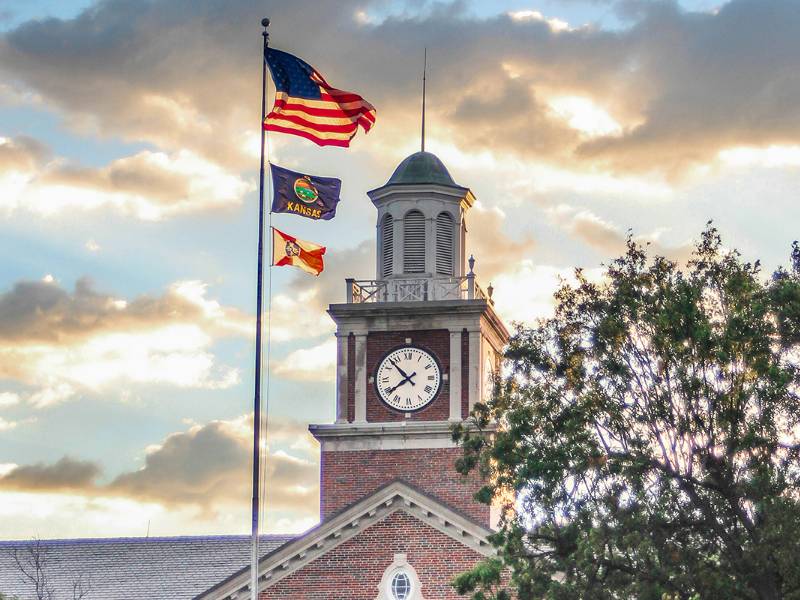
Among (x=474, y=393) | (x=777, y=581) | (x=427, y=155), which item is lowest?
(x=777, y=581)

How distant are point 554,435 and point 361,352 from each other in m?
16.4

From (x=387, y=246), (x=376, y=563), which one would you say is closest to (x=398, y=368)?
(x=387, y=246)

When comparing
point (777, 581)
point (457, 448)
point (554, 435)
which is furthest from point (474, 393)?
point (777, 581)

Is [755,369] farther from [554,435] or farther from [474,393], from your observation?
[474,393]


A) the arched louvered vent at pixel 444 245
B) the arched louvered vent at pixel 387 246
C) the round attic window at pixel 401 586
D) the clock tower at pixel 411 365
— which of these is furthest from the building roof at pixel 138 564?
the arched louvered vent at pixel 444 245

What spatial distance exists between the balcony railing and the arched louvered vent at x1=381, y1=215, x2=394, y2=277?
57cm

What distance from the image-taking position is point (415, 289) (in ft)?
177

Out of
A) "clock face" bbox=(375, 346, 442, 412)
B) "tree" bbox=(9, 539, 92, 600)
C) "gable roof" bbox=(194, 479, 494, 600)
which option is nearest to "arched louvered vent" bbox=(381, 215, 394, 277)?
"clock face" bbox=(375, 346, 442, 412)

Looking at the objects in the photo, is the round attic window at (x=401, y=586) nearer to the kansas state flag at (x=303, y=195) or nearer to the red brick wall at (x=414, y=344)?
the red brick wall at (x=414, y=344)

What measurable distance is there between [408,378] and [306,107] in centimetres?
1390

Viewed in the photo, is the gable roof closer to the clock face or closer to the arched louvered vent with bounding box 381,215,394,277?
the clock face

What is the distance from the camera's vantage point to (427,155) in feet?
184

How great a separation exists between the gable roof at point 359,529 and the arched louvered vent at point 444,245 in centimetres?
806

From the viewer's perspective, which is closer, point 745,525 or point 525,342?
point 745,525
